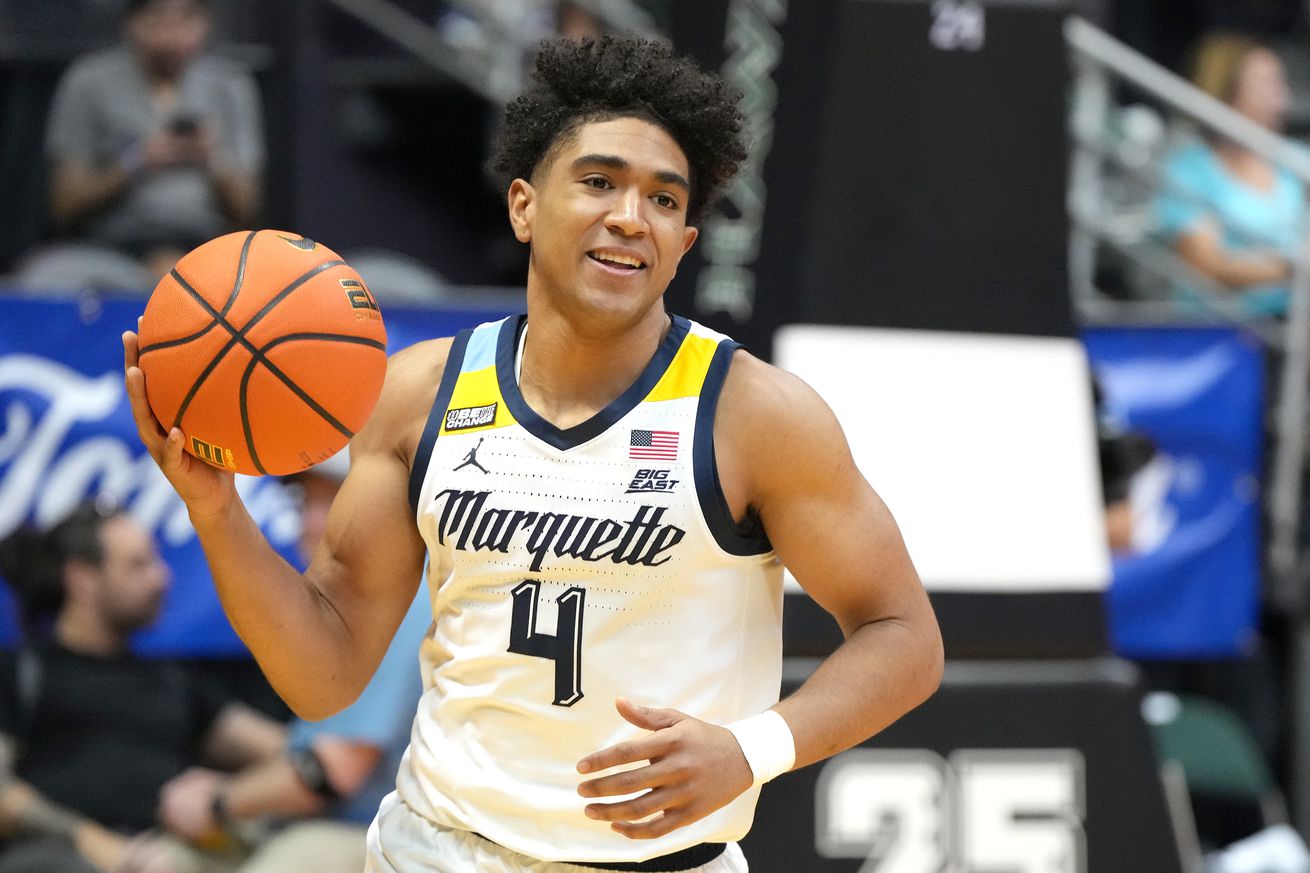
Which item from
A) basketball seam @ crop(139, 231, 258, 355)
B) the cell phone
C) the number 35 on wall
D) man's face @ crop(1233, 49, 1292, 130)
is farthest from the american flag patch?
man's face @ crop(1233, 49, 1292, 130)

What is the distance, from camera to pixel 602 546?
317cm

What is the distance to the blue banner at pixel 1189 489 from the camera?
24.2 ft

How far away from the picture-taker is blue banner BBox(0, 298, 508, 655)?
640cm

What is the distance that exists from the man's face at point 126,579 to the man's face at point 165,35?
7.37 feet

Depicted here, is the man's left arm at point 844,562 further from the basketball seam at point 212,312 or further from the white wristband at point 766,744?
the basketball seam at point 212,312

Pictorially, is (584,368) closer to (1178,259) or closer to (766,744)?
(766,744)

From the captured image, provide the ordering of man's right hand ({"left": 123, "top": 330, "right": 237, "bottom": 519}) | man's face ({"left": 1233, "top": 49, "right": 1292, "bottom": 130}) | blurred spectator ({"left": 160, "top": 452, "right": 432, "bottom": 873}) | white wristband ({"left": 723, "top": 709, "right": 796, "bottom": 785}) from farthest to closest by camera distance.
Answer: man's face ({"left": 1233, "top": 49, "right": 1292, "bottom": 130}) < blurred spectator ({"left": 160, "top": 452, "right": 432, "bottom": 873}) < man's right hand ({"left": 123, "top": 330, "right": 237, "bottom": 519}) < white wristband ({"left": 723, "top": 709, "right": 796, "bottom": 785})

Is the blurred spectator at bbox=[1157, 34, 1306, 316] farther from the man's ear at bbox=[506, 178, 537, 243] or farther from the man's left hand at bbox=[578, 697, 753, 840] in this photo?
the man's left hand at bbox=[578, 697, 753, 840]

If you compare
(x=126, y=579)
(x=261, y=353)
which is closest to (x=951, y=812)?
(x=261, y=353)

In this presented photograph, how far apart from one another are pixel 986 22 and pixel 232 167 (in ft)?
12.0

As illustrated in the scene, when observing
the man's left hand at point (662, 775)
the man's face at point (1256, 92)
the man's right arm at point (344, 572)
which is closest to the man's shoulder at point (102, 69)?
the man's right arm at point (344, 572)

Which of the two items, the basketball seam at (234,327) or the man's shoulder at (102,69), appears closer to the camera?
the basketball seam at (234,327)

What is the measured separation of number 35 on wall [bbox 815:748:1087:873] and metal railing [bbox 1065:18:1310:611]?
2.97 metres

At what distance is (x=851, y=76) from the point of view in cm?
510
